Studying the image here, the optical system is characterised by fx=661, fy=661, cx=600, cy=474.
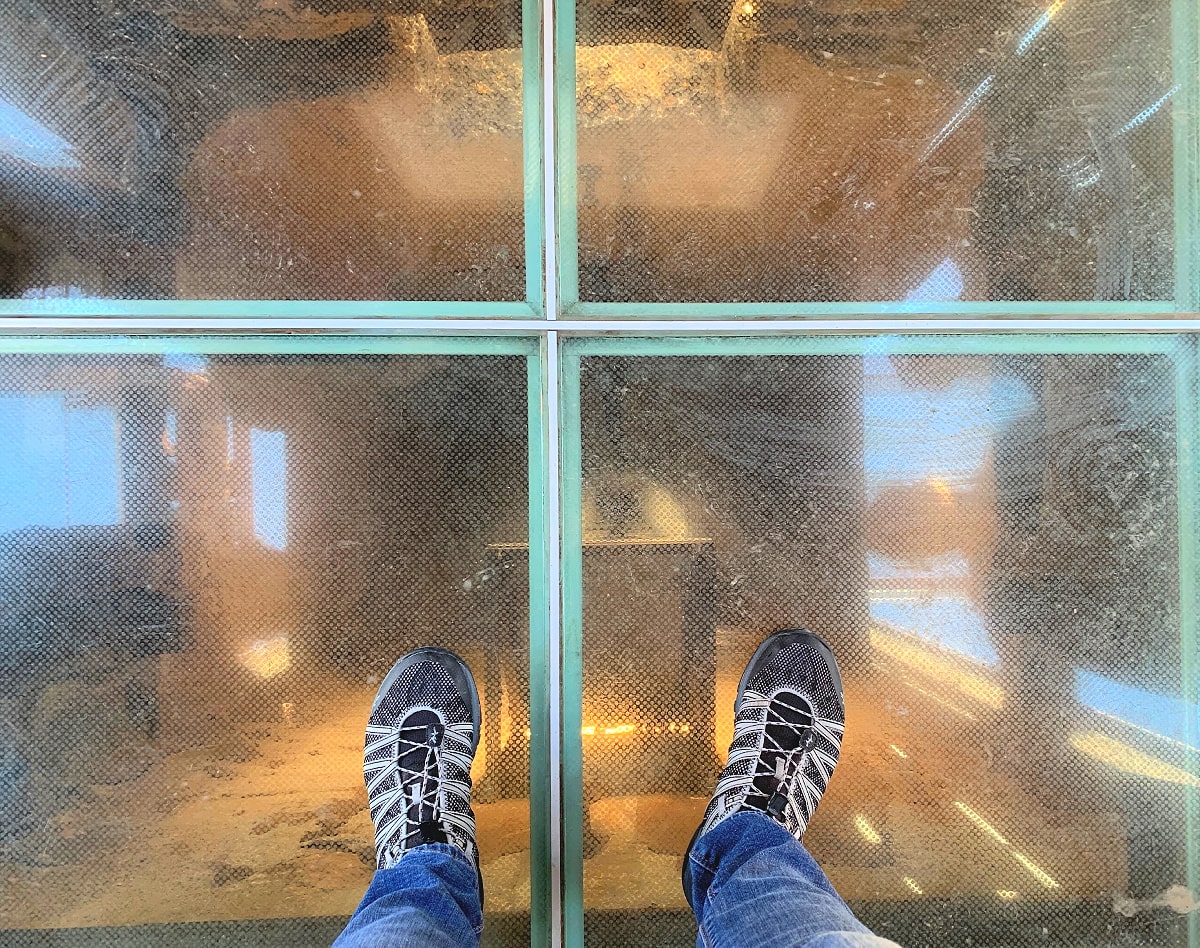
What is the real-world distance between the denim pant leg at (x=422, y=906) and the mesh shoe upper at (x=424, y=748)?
5cm

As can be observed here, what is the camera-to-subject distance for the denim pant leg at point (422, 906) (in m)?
0.77

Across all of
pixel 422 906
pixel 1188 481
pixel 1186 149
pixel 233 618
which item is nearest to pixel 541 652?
pixel 422 906

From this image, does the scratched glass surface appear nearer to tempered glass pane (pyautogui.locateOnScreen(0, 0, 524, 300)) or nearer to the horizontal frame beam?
the horizontal frame beam

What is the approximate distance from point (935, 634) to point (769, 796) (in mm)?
363

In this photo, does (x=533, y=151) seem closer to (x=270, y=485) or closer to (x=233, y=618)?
(x=270, y=485)

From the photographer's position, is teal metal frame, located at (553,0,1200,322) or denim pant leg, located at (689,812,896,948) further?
teal metal frame, located at (553,0,1200,322)

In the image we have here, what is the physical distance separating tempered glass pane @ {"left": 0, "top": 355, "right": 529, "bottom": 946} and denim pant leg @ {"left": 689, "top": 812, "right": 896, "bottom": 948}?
0.29 metres

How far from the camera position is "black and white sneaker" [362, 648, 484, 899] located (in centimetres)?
97

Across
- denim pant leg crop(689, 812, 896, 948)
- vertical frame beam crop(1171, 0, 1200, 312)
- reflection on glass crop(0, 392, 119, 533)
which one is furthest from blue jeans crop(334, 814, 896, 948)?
vertical frame beam crop(1171, 0, 1200, 312)

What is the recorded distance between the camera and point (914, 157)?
1034mm

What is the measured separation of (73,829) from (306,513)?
23.1 inches

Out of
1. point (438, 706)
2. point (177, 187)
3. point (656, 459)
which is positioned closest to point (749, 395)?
point (656, 459)

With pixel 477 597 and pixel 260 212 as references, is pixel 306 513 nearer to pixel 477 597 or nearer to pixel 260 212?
pixel 477 597

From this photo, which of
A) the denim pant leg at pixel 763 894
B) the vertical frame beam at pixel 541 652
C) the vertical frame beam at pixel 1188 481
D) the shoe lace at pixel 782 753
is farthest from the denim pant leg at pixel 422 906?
the vertical frame beam at pixel 1188 481
